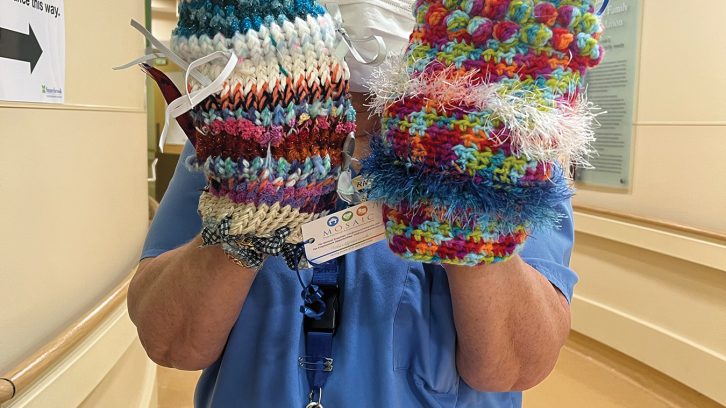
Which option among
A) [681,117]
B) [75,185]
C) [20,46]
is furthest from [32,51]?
[681,117]

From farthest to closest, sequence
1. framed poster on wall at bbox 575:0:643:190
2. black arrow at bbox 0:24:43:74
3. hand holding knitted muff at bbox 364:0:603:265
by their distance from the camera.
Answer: framed poster on wall at bbox 575:0:643:190, black arrow at bbox 0:24:43:74, hand holding knitted muff at bbox 364:0:603:265

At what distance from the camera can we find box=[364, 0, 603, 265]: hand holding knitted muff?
1.50 feet

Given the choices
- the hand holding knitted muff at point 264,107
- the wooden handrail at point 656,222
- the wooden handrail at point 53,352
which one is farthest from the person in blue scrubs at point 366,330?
the wooden handrail at point 656,222

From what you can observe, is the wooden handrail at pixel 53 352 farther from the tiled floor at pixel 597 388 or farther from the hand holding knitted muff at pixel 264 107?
the tiled floor at pixel 597 388

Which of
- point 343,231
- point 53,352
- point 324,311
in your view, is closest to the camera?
point 343,231

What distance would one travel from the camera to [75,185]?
52.0 inches

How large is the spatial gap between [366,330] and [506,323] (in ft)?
0.59

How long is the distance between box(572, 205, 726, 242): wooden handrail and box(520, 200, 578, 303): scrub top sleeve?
1.89 m

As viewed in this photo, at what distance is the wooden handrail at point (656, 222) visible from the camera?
7.43 feet

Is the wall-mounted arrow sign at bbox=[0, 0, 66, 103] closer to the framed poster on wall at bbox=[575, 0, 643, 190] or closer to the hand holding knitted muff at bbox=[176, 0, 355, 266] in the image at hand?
the hand holding knitted muff at bbox=[176, 0, 355, 266]

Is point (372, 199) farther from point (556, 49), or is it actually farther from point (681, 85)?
point (681, 85)

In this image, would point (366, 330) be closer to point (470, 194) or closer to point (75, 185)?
point (470, 194)

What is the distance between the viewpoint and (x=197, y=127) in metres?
0.51

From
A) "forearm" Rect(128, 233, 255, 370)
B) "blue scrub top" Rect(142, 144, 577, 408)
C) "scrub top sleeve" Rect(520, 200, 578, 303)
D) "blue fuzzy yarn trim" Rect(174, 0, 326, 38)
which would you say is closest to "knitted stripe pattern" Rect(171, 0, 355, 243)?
"blue fuzzy yarn trim" Rect(174, 0, 326, 38)
